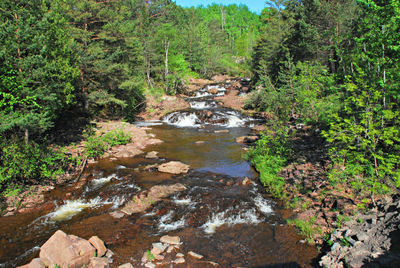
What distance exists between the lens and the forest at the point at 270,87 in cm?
A: 677

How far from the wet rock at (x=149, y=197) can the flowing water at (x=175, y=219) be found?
328mm

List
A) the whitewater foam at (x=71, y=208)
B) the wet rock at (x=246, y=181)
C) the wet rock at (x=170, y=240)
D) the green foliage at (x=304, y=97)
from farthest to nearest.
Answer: the green foliage at (x=304, y=97), the wet rock at (x=246, y=181), the whitewater foam at (x=71, y=208), the wet rock at (x=170, y=240)

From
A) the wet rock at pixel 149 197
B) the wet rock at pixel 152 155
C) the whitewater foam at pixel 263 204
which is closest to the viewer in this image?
the whitewater foam at pixel 263 204

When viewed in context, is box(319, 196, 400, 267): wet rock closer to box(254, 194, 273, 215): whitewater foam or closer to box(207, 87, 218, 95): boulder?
box(254, 194, 273, 215): whitewater foam

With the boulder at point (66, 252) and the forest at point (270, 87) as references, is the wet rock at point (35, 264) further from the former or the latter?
the forest at point (270, 87)

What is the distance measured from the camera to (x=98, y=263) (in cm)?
633

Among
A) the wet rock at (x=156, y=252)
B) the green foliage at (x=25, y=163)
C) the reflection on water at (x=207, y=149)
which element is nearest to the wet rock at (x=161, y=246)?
the wet rock at (x=156, y=252)

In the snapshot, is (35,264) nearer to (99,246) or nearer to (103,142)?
(99,246)

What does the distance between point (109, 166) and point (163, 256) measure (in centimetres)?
818

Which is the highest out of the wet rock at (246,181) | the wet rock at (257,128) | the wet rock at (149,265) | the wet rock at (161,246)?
the wet rock at (257,128)

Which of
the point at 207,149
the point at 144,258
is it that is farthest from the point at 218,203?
the point at 207,149

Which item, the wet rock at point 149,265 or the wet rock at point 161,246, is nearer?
the wet rock at point 149,265

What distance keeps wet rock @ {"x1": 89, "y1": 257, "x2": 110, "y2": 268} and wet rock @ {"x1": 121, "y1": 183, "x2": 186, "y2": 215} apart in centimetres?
258

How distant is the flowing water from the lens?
23.1 feet
